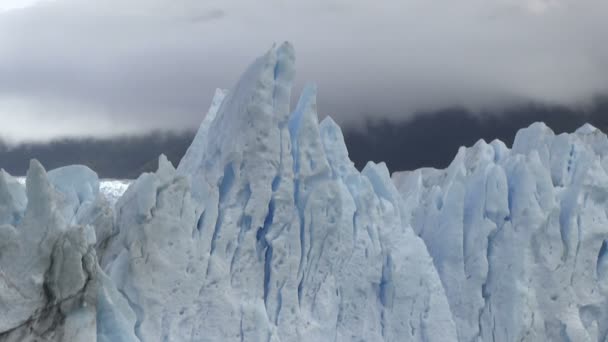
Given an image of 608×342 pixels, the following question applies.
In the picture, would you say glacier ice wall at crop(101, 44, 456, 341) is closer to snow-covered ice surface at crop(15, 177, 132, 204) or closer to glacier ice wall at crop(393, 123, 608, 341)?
glacier ice wall at crop(393, 123, 608, 341)

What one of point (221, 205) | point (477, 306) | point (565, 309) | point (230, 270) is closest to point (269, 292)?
point (230, 270)

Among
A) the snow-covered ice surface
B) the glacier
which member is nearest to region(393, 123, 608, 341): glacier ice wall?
the glacier

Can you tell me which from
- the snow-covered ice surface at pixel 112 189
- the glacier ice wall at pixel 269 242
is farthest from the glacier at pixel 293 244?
the snow-covered ice surface at pixel 112 189

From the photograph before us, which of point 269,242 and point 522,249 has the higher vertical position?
point 269,242

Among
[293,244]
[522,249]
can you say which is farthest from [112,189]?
[522,249]

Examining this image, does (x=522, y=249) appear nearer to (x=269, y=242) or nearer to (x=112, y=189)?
(x=269, y=242)

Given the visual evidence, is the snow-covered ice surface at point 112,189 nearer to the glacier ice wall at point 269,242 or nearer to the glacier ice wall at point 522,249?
the glacier ice wall at point 269,242
